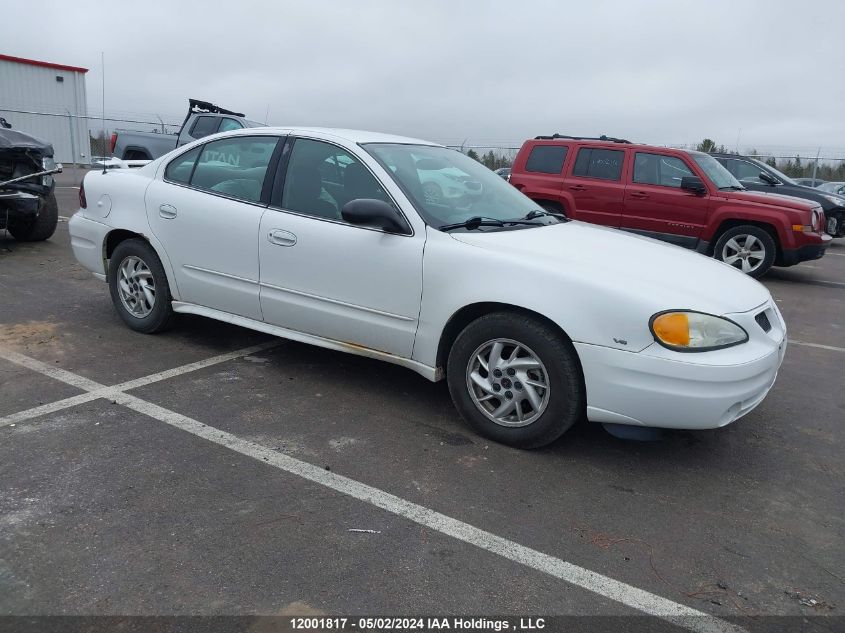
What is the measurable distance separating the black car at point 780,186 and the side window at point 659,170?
3.37 metres

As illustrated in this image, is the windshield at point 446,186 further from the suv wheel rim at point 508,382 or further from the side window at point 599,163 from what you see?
the side window at point 599,163

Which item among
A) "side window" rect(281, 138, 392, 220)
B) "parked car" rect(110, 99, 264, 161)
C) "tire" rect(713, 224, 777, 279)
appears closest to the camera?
"side window" rect(281, 138, 392, 220)

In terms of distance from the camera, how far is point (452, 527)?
3.06 m

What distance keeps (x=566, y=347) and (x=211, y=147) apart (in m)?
3.06

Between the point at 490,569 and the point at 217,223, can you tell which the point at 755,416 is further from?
the point at 217,223

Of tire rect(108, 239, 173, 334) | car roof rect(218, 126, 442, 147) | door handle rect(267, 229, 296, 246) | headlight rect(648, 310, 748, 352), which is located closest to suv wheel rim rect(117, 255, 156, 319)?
tire rect(108, 239, 173, 334)

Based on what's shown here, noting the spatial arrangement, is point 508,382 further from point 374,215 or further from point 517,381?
point 374,215

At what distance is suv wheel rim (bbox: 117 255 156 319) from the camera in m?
5.34

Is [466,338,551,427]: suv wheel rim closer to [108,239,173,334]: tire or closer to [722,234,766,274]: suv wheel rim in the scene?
[108,239,173,334]: tire

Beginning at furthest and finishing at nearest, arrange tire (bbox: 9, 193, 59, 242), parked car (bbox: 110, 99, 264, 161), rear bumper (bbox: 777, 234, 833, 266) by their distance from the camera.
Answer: parked car (bbox: 110, 99, 264, 161)
rear bumper (bbox: 777, 234, 833, 266)
tire (bbox: 9, 193, 59, 242)

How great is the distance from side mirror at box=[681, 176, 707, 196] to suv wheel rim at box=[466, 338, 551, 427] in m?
6.87

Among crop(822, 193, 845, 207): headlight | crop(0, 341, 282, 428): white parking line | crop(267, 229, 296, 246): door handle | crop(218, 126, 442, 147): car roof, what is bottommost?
crop(0, 341, 282, 428): white parking line

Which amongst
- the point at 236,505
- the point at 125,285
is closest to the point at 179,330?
the point at 125,285

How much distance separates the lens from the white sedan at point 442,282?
136 inches
